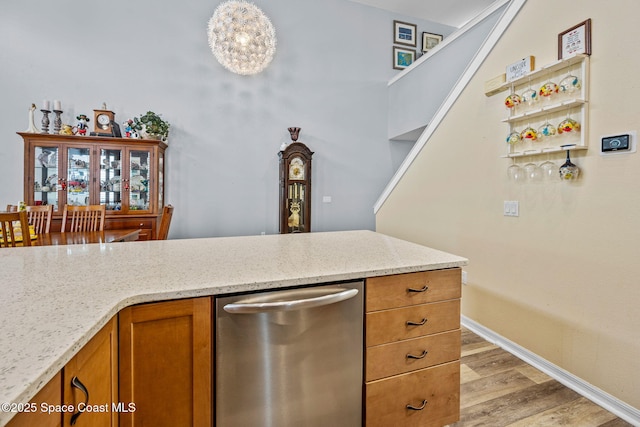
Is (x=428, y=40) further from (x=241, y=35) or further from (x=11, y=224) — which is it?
(x=11, y=224)

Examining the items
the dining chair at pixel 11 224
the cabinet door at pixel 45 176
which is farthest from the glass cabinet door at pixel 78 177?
the dining chair at pixel 11 224

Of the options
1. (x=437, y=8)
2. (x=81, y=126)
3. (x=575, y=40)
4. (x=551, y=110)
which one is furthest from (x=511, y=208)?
→ (x=81, y=126)

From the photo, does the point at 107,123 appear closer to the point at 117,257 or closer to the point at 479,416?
the point at 117,257

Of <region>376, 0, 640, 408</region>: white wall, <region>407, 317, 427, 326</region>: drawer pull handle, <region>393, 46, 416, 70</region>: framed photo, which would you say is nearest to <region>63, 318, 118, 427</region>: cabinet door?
<region>407, 317, 427, 326</region>: drawer pull handle

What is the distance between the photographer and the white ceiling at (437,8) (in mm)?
4910

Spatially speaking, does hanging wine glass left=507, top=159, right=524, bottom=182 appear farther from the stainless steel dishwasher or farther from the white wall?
the stainless steel dishwasher

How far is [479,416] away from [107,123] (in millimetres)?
4635

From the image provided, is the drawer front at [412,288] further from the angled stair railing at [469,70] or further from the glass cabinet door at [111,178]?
the glass cabinet door at [111,178]

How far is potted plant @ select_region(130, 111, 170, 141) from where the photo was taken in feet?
12.8

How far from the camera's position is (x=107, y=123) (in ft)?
12.5

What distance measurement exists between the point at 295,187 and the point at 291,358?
3645 mm

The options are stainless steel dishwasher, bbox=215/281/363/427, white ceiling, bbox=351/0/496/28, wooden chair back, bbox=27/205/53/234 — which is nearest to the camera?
stainless steel dishwasher, bbox=215/281/363/427

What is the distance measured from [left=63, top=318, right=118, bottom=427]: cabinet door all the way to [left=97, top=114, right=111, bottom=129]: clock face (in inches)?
150

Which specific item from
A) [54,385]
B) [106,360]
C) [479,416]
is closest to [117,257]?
[106,360]
